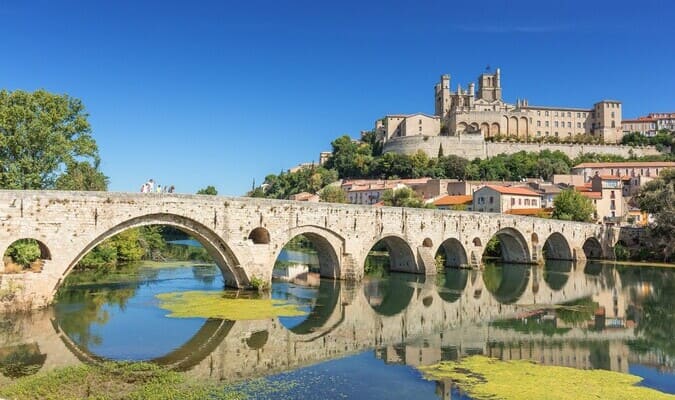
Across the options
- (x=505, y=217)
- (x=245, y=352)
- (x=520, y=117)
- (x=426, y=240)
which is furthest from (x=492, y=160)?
(x=245, y=352)

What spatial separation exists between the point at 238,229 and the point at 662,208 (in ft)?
137

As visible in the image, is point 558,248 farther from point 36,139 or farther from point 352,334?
point 36,139

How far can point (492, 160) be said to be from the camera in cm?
9719

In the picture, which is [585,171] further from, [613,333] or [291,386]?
[291,386]

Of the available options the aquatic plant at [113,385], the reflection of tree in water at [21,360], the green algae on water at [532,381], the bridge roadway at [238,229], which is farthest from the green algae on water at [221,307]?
the green algae on water at [532,381]

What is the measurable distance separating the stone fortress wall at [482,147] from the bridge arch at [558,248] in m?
49.8

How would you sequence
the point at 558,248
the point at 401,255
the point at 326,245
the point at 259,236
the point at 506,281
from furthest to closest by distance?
the point at 558,248 < the point at 401,255 < the point at 506,281 < the point at 326,245 < the point at 259,236

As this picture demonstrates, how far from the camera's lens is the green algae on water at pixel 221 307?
20578 mm

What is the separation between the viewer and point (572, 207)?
5719cm

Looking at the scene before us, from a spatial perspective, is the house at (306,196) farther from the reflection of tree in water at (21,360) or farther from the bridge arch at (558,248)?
the reflection of tree in water at (21,360)

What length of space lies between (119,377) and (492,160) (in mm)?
91189

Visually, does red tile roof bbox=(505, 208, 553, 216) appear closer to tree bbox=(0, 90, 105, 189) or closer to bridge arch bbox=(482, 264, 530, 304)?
bridge arch bbox=(482, 264, 530, 304)

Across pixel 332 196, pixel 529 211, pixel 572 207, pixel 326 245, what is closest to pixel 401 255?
pixel 326 245

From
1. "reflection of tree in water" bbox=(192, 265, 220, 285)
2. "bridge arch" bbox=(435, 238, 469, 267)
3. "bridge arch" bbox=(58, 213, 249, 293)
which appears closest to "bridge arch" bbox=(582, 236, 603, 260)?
"bridge arch" bbox=(435, 238, 469, 267)
